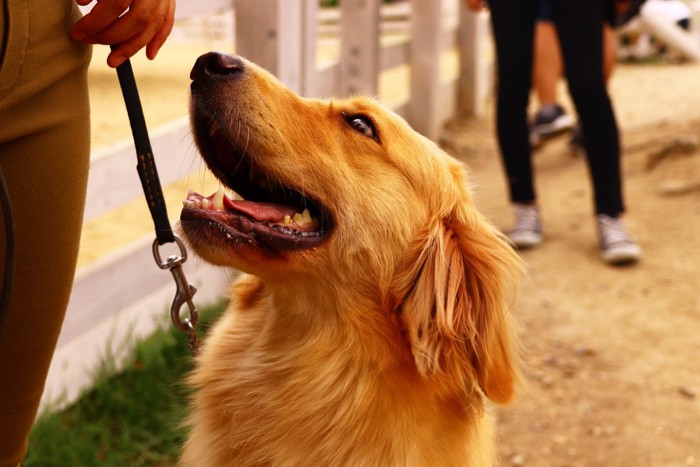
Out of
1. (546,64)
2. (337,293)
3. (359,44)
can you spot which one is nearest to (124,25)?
(337,293)

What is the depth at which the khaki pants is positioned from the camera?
4.46ft

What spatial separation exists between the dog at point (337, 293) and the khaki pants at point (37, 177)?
0.40 meters

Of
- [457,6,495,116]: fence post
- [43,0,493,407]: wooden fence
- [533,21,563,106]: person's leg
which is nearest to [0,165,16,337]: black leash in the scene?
[43,0,493,407]: wooden fence

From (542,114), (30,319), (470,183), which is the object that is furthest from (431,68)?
(30,319)

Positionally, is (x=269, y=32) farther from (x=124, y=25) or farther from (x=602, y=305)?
(x=124, y=25)

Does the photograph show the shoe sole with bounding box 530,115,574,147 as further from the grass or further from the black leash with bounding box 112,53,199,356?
the black leash with bounding box 112,53,199,356

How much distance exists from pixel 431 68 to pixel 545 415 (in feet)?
12.5

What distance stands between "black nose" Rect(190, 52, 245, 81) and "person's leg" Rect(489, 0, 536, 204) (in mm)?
2783

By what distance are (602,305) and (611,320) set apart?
0.49ft

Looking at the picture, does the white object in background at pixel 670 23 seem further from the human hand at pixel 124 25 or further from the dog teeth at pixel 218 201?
the human hand at pixel 124 25

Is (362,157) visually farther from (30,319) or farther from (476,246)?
(30,319)

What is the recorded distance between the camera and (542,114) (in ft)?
20.5

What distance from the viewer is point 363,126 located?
2.18 m

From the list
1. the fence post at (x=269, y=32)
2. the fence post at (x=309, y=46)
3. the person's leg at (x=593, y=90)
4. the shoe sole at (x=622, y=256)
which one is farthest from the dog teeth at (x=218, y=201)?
the shoe sole at (x=622, y=256)
